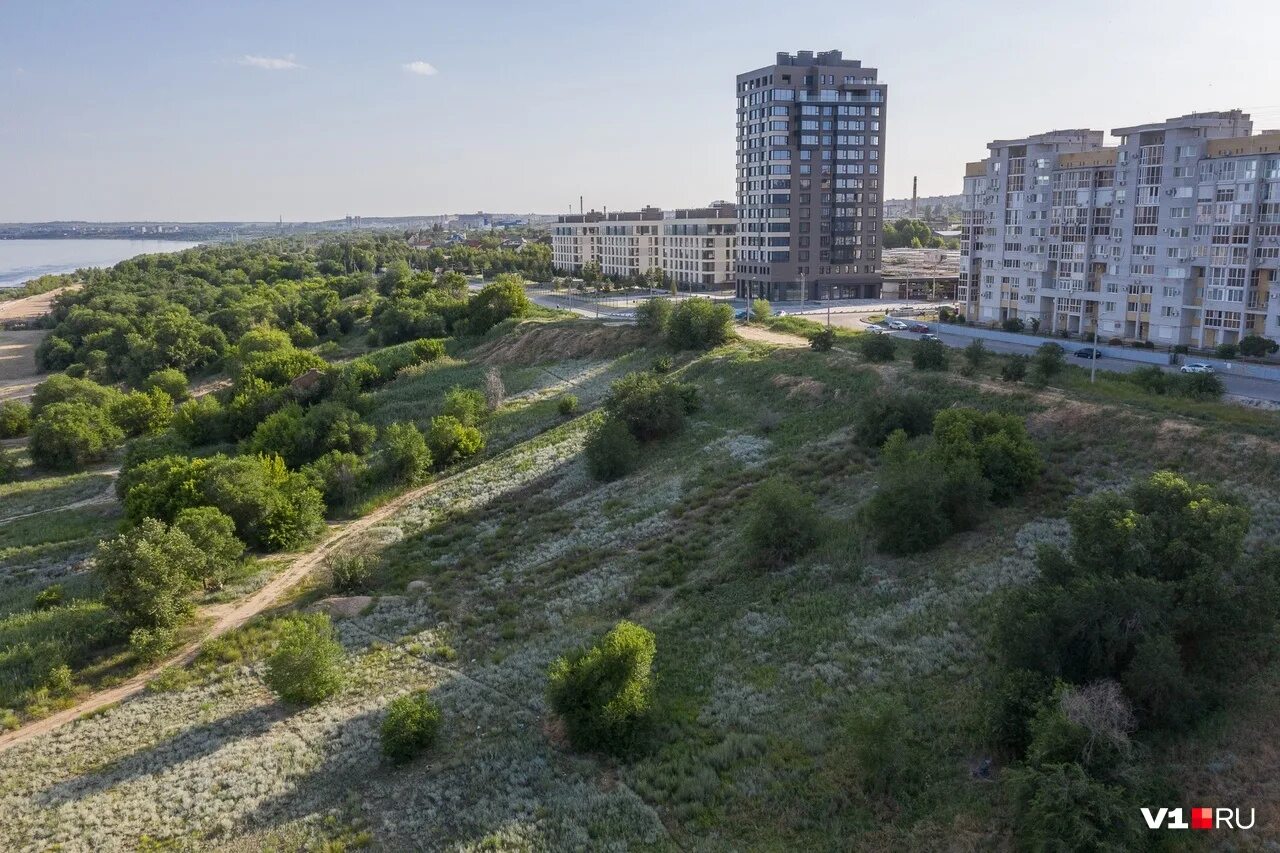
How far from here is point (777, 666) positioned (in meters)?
22.4

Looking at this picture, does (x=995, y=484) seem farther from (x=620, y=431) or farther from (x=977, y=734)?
(x=620, y=431)

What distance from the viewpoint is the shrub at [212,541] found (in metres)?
31.6

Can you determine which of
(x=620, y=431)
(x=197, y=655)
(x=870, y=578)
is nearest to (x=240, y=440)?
(x=620, y=431)

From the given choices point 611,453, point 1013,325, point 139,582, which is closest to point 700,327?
point 611,453

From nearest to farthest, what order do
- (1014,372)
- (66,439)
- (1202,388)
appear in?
1. (1202,388)
2. (1014,372)
3. (66,439)

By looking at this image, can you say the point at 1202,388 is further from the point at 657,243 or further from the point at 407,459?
the point at 657,243

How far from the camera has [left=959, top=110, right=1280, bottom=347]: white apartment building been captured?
5862 cm

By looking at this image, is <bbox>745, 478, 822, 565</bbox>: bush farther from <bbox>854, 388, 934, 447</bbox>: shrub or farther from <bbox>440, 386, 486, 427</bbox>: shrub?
<bbox>440, 386, 486, 427</bbox>: shrub

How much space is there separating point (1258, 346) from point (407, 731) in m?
58.2

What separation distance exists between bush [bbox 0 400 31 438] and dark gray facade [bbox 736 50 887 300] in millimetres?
69027

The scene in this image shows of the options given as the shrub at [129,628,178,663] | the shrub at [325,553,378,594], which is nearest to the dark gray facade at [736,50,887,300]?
the shrub at [325,553,378,594]

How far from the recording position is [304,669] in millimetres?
22859

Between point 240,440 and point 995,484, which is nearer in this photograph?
point 995,484

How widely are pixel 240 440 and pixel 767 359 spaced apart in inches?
1265
